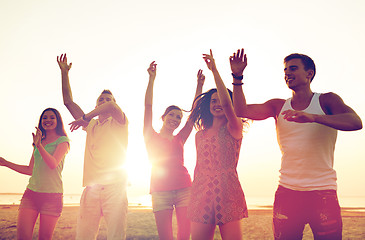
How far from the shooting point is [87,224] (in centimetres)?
462

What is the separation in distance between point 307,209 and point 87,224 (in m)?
3.02

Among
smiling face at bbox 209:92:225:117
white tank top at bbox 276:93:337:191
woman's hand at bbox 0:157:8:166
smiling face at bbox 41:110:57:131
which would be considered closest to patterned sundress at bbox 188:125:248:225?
smiling face at bbox 209:92:225:117

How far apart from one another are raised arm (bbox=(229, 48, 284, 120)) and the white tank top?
1.32ft

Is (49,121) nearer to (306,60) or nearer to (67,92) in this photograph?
(67,92)

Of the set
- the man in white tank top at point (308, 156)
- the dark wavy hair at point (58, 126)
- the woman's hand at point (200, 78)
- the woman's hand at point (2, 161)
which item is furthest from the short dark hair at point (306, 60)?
the woman's hand at point (2, 161)

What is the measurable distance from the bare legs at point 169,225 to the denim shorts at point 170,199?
65 millimetres

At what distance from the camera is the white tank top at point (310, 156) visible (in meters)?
3.30

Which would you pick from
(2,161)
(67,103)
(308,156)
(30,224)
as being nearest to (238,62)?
(308,156)

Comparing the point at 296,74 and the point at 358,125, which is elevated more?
the point at 296,74

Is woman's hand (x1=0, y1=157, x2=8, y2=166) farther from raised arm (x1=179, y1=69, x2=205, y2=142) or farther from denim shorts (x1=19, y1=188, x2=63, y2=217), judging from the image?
raised arm (x1=179, y1=69, x2=205, y2=142)

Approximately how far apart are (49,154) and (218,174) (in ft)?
10.4

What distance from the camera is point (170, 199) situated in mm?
5203

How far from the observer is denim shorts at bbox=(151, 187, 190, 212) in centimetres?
516

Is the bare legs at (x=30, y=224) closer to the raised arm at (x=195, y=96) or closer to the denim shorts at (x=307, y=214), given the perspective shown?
the raised arm at (x=195, y=96)
